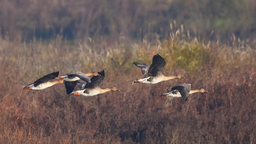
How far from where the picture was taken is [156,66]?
11266 mm

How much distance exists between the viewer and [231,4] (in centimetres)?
3638

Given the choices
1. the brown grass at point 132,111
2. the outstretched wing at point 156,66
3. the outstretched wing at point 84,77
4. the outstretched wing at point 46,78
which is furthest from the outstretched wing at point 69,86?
the outstretched wing at point 156,66

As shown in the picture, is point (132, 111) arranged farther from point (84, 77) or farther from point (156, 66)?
point (84, 77)

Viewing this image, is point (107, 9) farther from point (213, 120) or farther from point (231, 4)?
point (213, 120)

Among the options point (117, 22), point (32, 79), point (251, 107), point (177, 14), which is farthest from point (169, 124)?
point (177, 14)

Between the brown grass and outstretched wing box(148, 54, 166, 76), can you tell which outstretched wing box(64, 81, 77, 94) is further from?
outstretched wing box(148, 54, 166, 76)

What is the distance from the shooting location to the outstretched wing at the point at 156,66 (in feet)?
35.8

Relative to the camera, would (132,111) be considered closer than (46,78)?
No

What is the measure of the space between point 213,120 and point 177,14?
24777 millimetres

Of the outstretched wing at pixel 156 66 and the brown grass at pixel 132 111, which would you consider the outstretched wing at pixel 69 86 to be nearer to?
the brown grass at pixel 132 111

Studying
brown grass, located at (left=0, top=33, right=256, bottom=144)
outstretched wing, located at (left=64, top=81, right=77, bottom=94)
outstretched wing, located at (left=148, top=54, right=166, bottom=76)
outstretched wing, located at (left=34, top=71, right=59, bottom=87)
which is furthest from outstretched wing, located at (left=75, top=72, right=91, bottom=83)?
outstretched wing, located at (left=64, top=81, right=77, bottom=94)

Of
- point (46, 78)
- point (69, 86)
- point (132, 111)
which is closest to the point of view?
point (46, 78)

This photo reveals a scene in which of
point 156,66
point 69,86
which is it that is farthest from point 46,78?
point 156,66

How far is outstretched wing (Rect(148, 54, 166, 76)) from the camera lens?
429 inches
